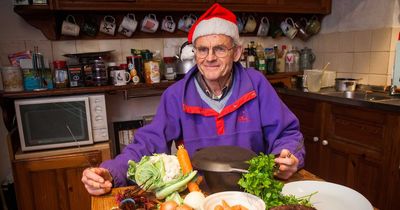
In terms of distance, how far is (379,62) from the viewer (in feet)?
7.11

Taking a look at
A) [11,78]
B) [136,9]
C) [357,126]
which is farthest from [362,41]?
[11,78]

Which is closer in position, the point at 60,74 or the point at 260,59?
the point at 60,74

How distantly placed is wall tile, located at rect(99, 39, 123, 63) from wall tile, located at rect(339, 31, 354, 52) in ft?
6.35

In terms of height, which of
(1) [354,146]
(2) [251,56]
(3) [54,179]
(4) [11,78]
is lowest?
(3) [54,179]

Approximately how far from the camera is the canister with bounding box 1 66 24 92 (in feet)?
5.97

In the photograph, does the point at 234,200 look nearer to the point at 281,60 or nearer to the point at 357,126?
the point at 357,126

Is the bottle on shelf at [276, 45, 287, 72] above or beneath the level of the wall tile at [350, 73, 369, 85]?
above

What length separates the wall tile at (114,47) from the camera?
2.23 meters

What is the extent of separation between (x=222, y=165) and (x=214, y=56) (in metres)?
0.61

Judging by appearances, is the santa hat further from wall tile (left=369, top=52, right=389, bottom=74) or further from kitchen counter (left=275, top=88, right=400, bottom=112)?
wall tile (left=369, top=52, right=389, bottom=74)

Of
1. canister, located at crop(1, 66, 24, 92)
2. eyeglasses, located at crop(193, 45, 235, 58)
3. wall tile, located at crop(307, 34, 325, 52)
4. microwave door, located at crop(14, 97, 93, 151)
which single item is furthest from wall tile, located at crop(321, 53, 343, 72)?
canister, located at crop(1, 66, 24, 92)

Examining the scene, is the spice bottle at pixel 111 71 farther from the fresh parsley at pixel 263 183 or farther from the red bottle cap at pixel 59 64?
the fresh parsley at pixel 263 183

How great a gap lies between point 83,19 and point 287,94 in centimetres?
174

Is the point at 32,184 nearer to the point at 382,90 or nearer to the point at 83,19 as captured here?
the point at 83,19
